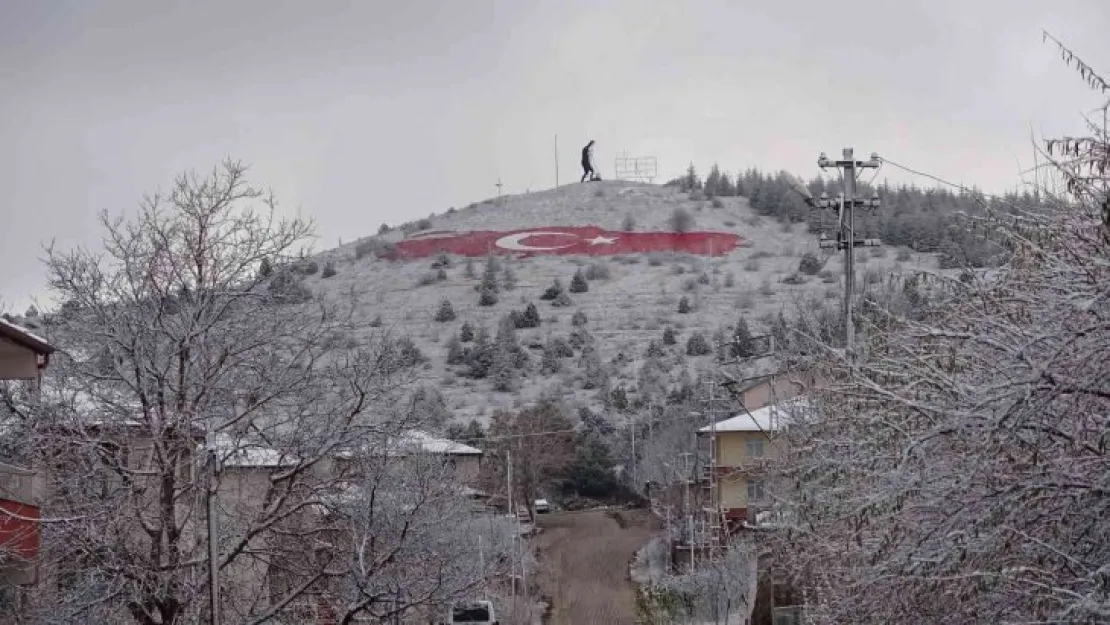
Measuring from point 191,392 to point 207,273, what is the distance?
1341 millimetres

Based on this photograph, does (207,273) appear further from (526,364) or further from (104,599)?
(526,364)

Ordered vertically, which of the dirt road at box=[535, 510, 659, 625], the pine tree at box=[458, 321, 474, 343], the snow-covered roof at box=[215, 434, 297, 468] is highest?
the snow-covered roof at box=[215, 434, 297, 468]

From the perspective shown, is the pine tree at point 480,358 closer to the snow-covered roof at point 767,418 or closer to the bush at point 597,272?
the bush at point 597,272

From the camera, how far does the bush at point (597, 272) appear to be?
407ft

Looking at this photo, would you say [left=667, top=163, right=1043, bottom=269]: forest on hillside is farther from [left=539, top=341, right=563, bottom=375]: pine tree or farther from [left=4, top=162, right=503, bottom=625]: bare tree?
[left=4, top=162, right=503, bottom=625]: bare tree

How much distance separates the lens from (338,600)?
17859mm

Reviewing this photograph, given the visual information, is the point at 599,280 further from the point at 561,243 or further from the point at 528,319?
the point at 561,243

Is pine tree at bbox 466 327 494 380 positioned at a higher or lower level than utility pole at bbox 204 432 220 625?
lower

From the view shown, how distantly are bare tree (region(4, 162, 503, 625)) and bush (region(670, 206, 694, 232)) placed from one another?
402ft

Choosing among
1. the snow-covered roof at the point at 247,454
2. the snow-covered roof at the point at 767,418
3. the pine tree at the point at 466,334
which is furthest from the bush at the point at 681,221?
the snow-covered roof at the point at 247,454

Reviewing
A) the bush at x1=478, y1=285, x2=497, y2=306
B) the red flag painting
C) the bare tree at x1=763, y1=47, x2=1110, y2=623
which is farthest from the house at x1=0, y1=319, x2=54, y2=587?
the red flag painting

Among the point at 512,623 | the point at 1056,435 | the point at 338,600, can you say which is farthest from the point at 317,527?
the point at 512,623

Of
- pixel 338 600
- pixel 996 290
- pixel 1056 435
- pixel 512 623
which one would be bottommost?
pixel 512 623

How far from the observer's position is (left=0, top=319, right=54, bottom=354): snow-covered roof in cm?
2080
